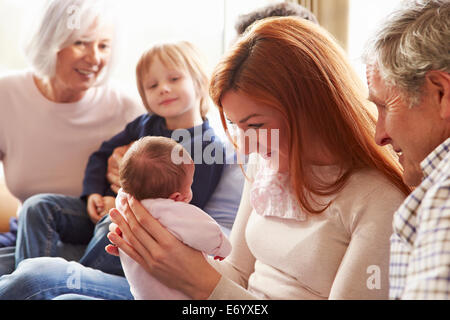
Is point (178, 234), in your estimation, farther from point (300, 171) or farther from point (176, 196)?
point (300, 171)

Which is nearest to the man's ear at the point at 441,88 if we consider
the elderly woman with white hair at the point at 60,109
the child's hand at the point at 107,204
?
the child's hand at the point at 107,204

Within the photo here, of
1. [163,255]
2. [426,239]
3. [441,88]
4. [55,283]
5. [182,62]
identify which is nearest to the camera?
[426,239]

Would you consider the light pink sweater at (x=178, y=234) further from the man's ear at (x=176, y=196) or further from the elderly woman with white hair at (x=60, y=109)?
the elderly woman with white hair at (x=60, y=109)

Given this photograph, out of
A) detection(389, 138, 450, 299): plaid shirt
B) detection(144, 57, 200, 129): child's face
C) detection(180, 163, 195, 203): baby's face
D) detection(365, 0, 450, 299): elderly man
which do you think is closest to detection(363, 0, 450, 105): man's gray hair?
detection(365, 0, 450, 299): elderly man

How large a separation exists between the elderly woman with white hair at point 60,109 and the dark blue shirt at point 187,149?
0.30 ft

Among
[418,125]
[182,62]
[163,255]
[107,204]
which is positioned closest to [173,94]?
[182,62]

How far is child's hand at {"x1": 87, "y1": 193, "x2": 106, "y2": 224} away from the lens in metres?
1.74

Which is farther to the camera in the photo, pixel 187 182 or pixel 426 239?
pixel 187 182

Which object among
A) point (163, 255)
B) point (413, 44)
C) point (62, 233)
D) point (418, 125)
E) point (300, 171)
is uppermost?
point (413, 44)

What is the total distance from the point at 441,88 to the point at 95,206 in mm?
1235

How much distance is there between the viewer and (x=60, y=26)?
6.14ft

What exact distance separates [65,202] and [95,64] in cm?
51

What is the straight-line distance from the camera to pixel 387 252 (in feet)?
3.09

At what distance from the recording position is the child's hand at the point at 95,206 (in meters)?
1.74
